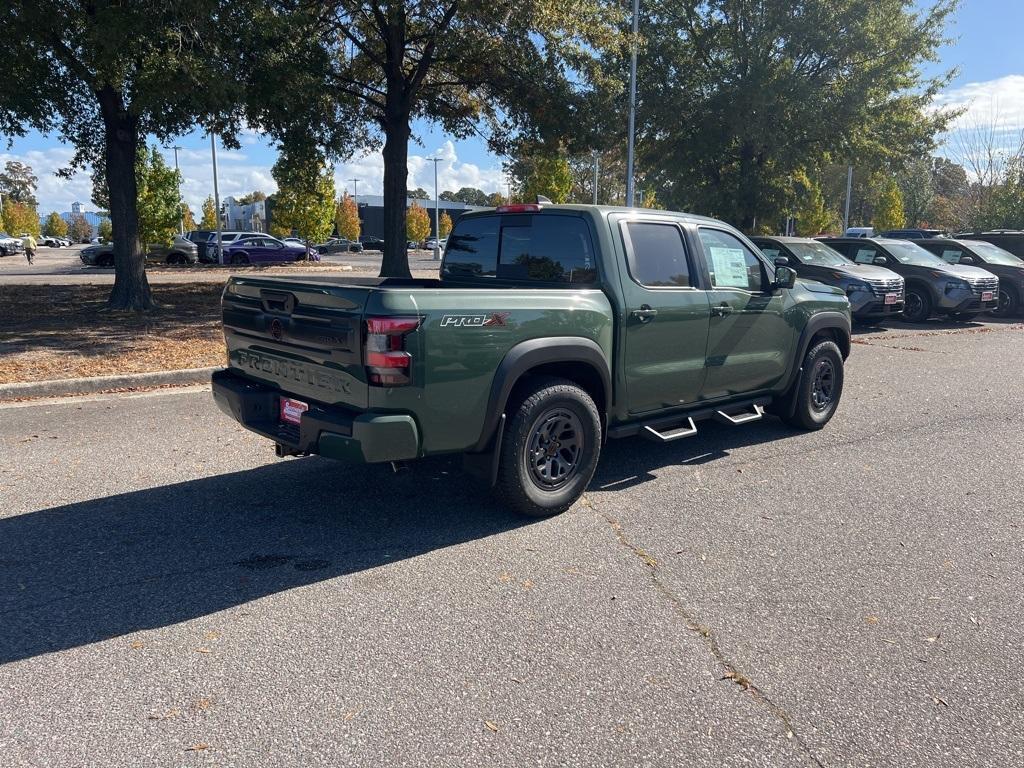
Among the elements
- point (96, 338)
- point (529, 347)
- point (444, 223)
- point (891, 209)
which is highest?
point (891, 209)

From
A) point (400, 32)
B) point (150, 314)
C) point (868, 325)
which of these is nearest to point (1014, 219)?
point (868, 325)

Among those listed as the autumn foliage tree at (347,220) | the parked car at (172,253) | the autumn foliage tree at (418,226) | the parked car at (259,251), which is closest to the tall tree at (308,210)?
the parked car at (259,251)

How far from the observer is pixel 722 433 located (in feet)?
22.4

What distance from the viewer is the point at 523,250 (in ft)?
17.4

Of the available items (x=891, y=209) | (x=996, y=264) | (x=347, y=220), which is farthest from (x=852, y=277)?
(x=347, y=220)

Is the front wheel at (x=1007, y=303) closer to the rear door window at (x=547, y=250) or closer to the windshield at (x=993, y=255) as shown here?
the windshield at (x=993, y=255)

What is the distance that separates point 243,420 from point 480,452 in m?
1.43

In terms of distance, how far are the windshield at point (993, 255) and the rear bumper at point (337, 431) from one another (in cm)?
1780

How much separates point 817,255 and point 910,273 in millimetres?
2679

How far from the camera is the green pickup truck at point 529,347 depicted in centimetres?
→ 388

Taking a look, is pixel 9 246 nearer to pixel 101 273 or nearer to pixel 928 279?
pixel 101 273

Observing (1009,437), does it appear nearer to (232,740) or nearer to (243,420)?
(243,420)

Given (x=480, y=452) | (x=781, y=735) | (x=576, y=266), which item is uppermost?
(x=576, y=266)

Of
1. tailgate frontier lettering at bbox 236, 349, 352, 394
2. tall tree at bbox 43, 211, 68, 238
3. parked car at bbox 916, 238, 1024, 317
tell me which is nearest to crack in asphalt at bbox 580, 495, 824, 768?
tailgate frontier lettering at bbox 236, 349, 352, 394
